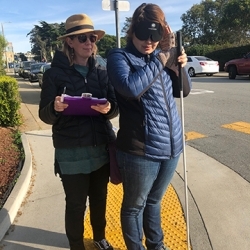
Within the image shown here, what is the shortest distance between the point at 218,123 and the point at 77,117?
5.25m

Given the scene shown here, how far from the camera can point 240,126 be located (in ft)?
20.7

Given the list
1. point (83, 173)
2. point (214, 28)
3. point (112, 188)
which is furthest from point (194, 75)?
point (214, 28)

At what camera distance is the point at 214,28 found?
4384cm

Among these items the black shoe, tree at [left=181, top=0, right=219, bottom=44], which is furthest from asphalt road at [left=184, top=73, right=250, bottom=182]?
tree at [left=181, top=0, right=219, bottom=44]

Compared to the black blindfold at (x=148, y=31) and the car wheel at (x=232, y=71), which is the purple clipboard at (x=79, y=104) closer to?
the black blindfold at (x=148, y=31)

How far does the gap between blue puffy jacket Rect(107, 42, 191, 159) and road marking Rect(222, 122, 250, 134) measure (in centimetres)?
440

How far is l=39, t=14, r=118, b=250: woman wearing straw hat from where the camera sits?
2084 mm

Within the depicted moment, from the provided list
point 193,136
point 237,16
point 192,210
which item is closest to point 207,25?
point 237,16

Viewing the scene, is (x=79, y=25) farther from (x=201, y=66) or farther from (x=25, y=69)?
(x=25, y=69)

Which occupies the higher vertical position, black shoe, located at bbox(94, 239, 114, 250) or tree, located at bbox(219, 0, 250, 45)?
tree, located at bbox(219, 0, 250, 45)

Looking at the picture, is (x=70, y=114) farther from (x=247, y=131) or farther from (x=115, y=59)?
(x=247, y=131)

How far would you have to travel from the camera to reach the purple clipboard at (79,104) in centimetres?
192

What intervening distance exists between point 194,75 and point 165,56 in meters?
18.6

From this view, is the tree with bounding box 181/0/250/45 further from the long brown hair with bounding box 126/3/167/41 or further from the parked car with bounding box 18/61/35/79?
the long brown hair with bounding box 126/3/167/41
